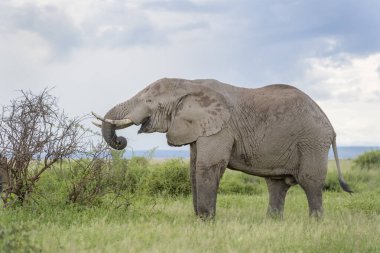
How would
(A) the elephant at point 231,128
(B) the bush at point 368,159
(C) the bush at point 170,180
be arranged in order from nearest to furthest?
(A) the elephant at point 231,128
(C) the bush at point 170,180
(B) the bush at point 368,159

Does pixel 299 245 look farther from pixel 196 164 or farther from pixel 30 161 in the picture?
pixel 30 161

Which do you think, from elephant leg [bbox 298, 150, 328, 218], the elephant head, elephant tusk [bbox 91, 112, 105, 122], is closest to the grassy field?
elephant leg [bbox 298, 150, 328, 218]

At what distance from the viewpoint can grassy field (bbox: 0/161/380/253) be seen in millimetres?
7074

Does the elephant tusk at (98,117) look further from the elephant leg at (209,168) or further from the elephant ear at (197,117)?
the elephant leg at (209,168)

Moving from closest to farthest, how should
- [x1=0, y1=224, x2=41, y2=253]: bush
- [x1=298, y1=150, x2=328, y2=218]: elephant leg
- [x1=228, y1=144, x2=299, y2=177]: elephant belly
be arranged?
[x1=0, y1=224, x2=41, y2=253]: bush
[x1=228, y1=144, x2=299, y2=177]: elephant belly
[x1=298, y1=150, x2=328, y2=218]: elephant leg

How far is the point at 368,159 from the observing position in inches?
961

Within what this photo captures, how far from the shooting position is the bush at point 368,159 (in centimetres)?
2397

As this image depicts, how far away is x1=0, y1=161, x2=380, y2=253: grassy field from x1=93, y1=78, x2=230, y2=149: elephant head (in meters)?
1.28

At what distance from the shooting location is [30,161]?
1027cm

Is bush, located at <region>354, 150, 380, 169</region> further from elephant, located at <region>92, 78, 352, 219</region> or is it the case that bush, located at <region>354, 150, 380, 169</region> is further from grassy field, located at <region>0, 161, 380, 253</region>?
elephant, located at <region>92, 78, 352, 219</region>

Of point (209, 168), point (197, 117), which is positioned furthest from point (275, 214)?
point (197, 117)

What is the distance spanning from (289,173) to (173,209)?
8.46 feet

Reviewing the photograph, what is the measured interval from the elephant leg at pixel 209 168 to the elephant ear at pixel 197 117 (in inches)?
5.6

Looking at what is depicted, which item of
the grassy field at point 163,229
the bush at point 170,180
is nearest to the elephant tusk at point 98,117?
the grassy field at point 163,229
